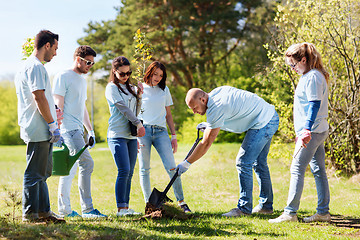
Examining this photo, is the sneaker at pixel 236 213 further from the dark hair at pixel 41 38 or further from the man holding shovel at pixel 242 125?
the dark hair at pixel 41 38

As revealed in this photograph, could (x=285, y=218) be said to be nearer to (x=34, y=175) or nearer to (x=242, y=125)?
(x=242, y=125)

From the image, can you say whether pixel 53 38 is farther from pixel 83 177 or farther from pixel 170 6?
pixel 170 6

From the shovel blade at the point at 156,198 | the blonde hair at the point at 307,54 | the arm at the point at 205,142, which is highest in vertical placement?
the blonde hair at the point at 307,54

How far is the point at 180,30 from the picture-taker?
69.4 feet

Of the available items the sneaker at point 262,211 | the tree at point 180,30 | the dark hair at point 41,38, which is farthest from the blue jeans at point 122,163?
the tree at point 180,30

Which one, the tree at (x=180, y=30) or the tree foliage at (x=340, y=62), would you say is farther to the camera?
the tree at (x=180, y=30)

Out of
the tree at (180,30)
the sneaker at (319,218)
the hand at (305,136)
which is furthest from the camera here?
the tree at (180,30)

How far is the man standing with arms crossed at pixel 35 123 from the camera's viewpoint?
3.69 metres


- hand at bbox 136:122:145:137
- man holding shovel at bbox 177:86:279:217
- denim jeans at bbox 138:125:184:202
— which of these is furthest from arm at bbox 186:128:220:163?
denim jeans at bbox 138:125:184:202

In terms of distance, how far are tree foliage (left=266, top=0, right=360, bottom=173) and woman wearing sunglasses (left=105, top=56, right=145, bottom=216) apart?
4788 millimetres

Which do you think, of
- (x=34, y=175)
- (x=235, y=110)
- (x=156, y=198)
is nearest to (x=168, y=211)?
(x=156, y=198)

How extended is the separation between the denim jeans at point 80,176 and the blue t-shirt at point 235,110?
1.55 meters

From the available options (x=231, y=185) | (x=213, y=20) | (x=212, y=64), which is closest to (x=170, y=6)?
(x=213, y=20)

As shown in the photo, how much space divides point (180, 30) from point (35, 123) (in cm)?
1813
